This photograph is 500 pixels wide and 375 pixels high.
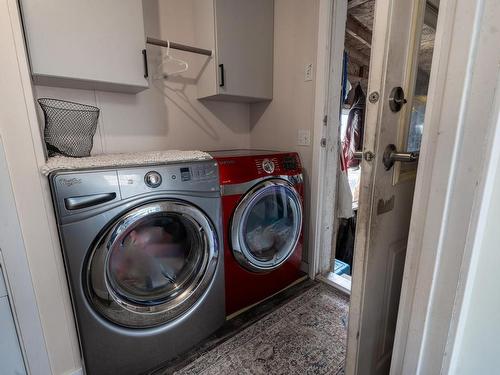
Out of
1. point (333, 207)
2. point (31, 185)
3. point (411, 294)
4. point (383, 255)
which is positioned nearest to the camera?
point (411, 294)

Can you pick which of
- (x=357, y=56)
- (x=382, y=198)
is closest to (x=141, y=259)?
(x=382, y=198)

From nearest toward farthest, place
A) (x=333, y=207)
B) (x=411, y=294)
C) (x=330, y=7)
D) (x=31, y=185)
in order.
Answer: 1. (x=411, y=294)
2. (x=31, y=185)
3. (x=330, y=7)
4. (x=333, y=207)

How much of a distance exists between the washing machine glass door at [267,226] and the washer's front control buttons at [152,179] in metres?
0.44

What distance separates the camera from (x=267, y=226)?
5.11 feet

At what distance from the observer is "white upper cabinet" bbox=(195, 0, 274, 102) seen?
1.55m

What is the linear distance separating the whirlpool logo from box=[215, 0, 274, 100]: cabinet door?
103 centimetres

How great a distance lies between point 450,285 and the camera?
54cm

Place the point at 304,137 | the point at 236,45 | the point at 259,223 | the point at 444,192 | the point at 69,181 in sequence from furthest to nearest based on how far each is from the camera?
the point at 304,137
the point at 236,45
the point at 259,223
the point at 69,181
the point at 444,192

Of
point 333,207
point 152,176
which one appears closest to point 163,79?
point 152,176

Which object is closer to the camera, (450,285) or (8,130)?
(450,285)

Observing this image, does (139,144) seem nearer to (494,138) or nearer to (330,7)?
(330,7)

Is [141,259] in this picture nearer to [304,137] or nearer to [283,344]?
[283,344]

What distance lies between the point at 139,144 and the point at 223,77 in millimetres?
705

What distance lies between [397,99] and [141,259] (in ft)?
3.76
